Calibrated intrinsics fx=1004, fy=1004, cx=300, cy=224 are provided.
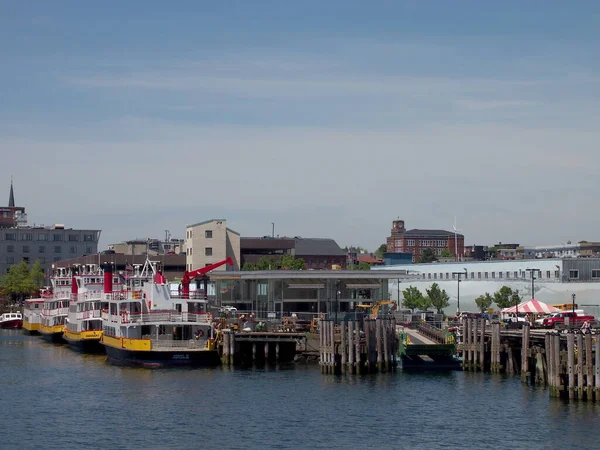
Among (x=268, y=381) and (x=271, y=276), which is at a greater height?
(x=271, y=276)

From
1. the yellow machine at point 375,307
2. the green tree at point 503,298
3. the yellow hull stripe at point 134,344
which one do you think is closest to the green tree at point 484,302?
the green tree at point 503,298

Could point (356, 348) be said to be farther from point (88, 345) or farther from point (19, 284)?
point (19, 284)

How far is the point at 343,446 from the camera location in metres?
46.1

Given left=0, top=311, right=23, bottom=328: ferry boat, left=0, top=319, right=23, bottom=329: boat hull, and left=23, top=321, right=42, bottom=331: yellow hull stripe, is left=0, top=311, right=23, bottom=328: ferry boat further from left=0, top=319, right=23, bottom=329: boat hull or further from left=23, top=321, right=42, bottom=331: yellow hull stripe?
left=23, top=321, right=42, bottom=331: yellow hull stripe

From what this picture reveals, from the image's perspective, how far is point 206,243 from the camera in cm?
15125

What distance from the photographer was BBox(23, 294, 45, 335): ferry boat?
403 feet

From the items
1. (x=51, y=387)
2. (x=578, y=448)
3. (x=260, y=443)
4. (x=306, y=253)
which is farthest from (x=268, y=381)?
(x=306, y=253)

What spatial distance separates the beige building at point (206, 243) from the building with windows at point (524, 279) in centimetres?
2711

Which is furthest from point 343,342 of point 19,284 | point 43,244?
point 43,244

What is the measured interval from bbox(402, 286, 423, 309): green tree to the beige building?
31.9 meters

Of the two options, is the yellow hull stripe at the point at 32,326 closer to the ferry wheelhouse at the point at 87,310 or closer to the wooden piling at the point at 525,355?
the ferry wheelhouse at the point at 87,310

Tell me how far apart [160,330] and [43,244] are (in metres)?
123

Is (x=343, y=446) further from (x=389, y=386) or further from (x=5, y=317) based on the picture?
(x=5, y=317)

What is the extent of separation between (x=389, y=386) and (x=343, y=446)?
18287mm
